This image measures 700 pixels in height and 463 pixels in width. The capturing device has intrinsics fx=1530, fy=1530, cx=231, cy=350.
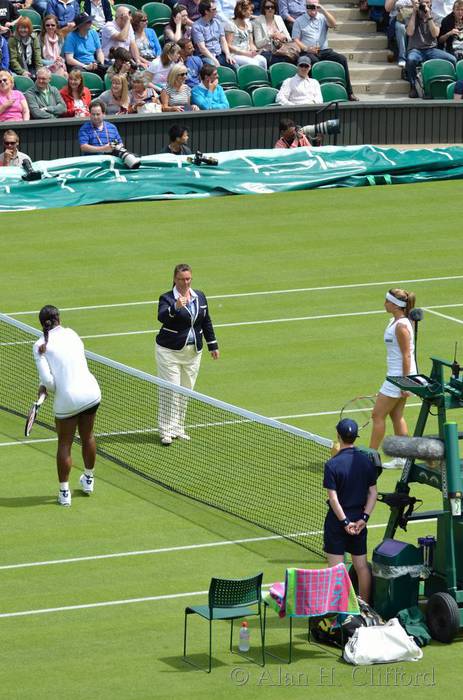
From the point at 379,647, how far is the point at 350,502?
1.18 meters

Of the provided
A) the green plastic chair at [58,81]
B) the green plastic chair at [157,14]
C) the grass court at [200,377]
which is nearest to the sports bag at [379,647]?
the grass court at [200,377]

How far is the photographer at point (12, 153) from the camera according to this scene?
2691 cm

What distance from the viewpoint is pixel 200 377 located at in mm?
18906

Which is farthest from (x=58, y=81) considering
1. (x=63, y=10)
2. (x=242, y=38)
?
(x=242, y=38)

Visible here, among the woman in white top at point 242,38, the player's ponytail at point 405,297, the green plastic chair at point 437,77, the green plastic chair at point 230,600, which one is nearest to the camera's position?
the green plastic chair at point 230,600

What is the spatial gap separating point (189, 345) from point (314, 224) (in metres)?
10.7

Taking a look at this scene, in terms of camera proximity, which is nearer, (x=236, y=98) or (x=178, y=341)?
(x=178, y=341)

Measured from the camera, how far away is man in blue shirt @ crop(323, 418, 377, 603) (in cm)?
1142

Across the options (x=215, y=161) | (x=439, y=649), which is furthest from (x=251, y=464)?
(x=215, y=161)

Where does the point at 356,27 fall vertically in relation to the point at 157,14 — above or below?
below

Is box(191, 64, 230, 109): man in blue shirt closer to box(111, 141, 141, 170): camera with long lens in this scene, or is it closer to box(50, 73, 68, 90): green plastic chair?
box(50, 73, 68, 90): green plastic chair

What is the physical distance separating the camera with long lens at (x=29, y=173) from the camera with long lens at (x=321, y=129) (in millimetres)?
5380

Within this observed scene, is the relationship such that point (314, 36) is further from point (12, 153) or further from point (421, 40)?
point (12, 153)

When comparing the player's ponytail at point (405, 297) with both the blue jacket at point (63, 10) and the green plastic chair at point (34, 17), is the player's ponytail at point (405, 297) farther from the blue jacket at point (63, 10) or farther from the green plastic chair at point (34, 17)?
the green plastic chair at point (34, 17)
